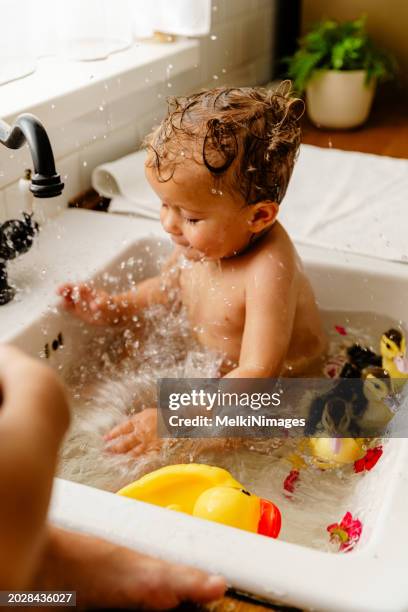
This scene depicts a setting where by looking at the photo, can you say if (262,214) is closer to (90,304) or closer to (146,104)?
(90,304)

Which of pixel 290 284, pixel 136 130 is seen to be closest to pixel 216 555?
pixel 290 284

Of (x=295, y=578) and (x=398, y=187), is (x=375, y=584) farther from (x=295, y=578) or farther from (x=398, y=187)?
(x=398, y=187)

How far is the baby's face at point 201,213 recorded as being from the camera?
92cm

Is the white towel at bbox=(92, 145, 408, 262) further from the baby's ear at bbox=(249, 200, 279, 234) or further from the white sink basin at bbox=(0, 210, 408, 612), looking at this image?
the white sink basin at bbox=(0, 210, 408, 612)

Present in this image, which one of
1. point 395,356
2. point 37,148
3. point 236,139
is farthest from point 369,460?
point 37,148

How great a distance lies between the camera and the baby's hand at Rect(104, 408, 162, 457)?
93 centimetres

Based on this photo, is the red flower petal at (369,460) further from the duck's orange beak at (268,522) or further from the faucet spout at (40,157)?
the faucet spout at (40,157)

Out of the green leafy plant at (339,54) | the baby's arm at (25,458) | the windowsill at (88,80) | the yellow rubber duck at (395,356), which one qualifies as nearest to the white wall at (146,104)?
the windowsill at (88,80)

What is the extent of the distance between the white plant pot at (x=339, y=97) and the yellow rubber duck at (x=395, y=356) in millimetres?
852

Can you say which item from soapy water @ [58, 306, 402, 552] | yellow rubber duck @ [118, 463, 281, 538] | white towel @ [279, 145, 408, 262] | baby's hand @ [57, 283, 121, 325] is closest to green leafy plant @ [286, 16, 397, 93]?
white towel @ [279, 145, 408, 262]

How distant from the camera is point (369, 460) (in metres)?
0.87

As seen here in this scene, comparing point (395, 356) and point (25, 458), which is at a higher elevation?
point (25, 458)

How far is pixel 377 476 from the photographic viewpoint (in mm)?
806

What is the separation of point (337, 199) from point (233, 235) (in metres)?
0.45
